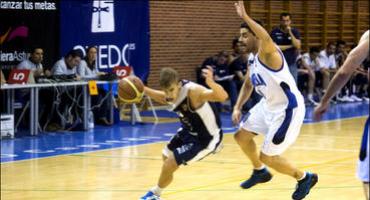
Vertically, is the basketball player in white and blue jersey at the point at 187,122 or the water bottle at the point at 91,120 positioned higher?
the basketball player in white and blue jersey at the point at 187,122

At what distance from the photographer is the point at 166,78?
746 cm

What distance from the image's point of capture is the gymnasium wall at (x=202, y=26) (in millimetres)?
20469

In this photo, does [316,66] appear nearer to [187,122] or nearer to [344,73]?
[187,122]

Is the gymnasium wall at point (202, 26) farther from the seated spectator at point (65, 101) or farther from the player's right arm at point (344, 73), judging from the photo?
the player's right arm at point (344, 73)

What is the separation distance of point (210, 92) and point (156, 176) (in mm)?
3130

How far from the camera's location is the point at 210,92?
741 cm

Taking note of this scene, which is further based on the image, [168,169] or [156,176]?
[156,176]

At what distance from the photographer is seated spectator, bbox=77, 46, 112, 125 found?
16.0 meters

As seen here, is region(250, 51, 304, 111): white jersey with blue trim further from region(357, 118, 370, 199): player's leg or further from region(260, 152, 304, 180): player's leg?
region(357, 118, 370, 199): player's leg

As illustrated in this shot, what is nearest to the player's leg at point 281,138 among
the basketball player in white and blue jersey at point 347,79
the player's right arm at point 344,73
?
the basketball player in white and blue jersey at point 347,79

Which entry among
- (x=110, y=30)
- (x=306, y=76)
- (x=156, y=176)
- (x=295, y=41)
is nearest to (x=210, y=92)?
(x=156, y=176)

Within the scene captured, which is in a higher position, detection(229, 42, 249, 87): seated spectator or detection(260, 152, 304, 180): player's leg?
detection(229, 42, 249, 87): seated spectator

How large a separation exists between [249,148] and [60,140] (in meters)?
6.54

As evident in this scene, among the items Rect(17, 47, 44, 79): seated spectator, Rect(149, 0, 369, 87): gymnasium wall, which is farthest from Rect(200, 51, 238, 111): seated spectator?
Rect(17, 47, 44, 79): seated spectator
